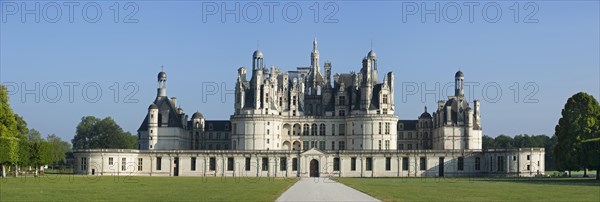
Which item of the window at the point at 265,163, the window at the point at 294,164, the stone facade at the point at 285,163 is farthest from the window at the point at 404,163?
the window at the point at 265,163

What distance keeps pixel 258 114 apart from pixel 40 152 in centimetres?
2846

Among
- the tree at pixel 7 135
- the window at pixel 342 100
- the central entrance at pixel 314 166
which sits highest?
the window at pixel 342 100

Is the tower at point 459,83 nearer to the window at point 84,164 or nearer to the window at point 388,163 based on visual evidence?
the window at point 388,163

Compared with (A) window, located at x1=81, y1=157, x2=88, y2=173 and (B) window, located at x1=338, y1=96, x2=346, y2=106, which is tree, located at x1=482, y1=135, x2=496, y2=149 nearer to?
(B) window, located at x1=338, y1=96, x2=346, y2=106

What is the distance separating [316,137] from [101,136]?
48002 mm

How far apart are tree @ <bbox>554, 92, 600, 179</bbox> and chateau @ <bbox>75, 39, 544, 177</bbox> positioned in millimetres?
14294

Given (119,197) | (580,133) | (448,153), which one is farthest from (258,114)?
(119,197)

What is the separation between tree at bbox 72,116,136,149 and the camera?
14312 cm

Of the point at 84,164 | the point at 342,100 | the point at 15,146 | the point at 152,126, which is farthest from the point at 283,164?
the point at 15,146

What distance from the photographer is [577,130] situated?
79688 mm

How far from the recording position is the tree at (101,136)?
5635 inches

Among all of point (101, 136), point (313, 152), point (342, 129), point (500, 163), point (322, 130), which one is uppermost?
point (342, 129)

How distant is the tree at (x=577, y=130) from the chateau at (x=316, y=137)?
14.3 metres

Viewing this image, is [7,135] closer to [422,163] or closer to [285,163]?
[285,163]
